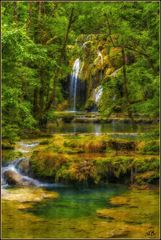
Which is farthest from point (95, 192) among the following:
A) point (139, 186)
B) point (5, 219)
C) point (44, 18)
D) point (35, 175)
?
point (44, 18)

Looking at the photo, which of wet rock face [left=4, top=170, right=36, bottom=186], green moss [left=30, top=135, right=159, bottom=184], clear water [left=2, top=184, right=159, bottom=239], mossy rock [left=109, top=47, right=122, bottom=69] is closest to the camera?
clear water [left=2, top=184, right=159, bottom=239]

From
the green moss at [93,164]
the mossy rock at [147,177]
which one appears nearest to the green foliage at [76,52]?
the green moss at [93,164]

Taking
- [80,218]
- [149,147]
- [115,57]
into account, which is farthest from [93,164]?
[115,57]

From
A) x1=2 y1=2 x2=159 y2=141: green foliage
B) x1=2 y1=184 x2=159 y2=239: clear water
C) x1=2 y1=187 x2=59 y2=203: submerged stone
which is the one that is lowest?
x1=2 y1=184 x2=159 y2=239: clear water

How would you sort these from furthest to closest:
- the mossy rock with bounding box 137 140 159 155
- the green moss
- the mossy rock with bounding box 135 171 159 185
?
the green moss < the mossy rock with bounding box 135 171 159 185 < the mossy rock with bounding box 137 140 159 155

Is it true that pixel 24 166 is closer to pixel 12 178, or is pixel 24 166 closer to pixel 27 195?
pixel 12 178

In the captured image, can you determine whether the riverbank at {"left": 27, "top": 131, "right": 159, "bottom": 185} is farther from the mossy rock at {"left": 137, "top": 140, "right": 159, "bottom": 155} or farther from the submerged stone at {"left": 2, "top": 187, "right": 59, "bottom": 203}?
the submerged stone at {"left": 2, "top": 187, "right": 59, "bottom": 203}

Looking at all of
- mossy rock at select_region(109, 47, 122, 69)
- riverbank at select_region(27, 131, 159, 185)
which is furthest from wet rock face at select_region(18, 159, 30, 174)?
mossy rock at select_region(109, 47, 122, 69)

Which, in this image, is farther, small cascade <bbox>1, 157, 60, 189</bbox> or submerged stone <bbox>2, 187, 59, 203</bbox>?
small cascade <bbox>1, 157, 60, 189</bbox>

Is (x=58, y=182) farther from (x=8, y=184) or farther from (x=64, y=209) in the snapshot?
(x=64, y=209)

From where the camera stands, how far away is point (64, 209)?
426 inches

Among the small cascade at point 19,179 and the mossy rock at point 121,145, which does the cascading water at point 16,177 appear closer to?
the small cascade at point 19,179

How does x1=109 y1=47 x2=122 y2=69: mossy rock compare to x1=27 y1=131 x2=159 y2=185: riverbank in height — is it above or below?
above

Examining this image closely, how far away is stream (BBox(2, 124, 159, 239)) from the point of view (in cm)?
898
